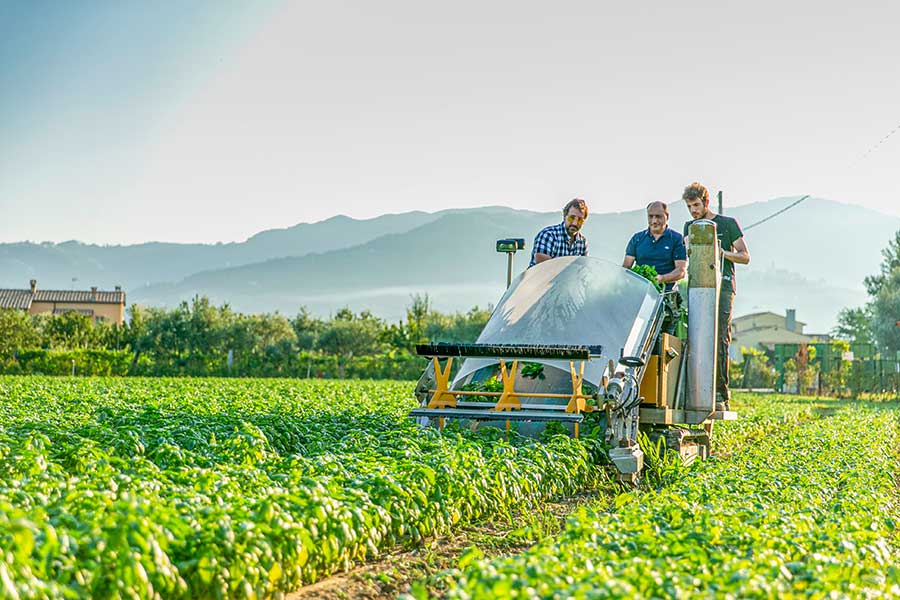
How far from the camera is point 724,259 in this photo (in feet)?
36.2

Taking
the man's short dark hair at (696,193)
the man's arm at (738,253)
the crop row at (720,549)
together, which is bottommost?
the crop row at (720,549)

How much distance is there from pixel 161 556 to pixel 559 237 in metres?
7.81

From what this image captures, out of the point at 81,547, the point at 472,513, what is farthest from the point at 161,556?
the point at 472,513

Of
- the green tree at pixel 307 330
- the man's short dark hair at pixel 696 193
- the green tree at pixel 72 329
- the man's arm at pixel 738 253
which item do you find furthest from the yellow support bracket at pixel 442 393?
the green tree at pixel 72 329

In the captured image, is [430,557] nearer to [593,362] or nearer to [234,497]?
[234,497]

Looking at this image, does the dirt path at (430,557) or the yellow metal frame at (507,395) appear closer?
the dirt path at (430,557)

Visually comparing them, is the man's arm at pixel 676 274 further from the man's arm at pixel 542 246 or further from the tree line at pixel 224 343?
the tree line at pixel 224 343

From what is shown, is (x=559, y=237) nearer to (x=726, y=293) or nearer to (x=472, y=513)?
(x=726, y=293)

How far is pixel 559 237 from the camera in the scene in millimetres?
11555

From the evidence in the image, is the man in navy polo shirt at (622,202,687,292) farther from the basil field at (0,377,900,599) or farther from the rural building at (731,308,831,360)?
the rural building at (731,308,831,360)

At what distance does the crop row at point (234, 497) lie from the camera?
428 cm

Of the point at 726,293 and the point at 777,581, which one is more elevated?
the point at 726,293

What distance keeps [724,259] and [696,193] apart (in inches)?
32.4

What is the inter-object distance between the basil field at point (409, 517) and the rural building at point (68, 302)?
117 metres
